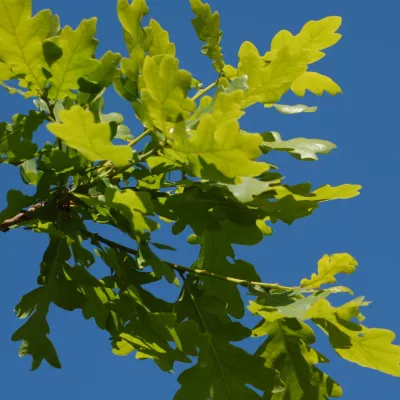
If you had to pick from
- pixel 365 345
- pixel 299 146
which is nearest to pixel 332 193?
pixel 299 146

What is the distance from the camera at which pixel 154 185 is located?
224 centimetres

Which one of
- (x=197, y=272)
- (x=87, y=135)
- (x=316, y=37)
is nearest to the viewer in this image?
(x=87, y=135)

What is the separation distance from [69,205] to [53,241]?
0.17 metres

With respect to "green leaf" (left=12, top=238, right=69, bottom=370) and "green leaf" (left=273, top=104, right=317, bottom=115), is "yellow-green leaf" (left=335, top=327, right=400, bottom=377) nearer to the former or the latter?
"green leaf" (left=273, top=104, right=317, bottom=115)

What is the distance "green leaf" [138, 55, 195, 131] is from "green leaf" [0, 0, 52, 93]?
37 centimetres

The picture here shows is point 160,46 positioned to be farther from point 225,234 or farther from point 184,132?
point 225,234

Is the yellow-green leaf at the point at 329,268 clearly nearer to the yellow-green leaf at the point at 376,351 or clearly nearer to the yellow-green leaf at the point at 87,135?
the yellow-green leaf at the point at 376,351

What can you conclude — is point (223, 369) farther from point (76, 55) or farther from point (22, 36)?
point (22, 36)

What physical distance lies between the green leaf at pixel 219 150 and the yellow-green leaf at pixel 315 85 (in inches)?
29.0

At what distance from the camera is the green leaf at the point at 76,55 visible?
211cm

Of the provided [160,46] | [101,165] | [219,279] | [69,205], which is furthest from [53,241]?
[160,46]

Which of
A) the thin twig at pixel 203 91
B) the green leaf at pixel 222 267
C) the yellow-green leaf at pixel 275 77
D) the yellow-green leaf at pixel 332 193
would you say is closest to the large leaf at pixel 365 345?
the yellow-green leaf at pixel 332 193

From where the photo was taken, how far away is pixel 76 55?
212 cm

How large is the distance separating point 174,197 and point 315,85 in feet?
2.36
